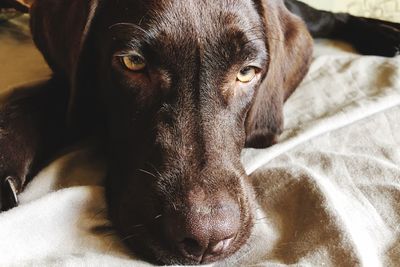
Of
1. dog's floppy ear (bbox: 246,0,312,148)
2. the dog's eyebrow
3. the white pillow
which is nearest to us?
the dog's eyebrow

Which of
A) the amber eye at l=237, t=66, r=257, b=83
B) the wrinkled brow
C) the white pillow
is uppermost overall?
the wrinkled brow

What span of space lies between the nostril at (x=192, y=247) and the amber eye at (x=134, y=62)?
43cm

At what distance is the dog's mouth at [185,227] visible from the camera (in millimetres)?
1066

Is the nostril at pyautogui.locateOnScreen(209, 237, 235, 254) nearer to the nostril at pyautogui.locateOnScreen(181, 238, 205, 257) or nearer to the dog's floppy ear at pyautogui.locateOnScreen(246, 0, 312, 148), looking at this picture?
the nostril at pyautogui.locateOnScreen(181, 238, 205, 257)

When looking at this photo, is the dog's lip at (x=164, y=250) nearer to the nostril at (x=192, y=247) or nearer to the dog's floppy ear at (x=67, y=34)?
the nostril at (x=192, y=247)

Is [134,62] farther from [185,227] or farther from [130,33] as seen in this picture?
[185,227]

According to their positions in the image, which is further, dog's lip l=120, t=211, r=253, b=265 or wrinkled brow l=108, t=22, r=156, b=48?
wrinkled brow l=108, t=22, r=156, b=48

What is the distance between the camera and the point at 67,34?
146cm

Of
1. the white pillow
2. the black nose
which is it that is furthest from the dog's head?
the white pillow

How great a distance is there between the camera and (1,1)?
91.7 inches

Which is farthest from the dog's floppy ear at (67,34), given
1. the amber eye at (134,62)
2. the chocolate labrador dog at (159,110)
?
the amber eye at (134,62)

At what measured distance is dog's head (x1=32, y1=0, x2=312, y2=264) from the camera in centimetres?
111

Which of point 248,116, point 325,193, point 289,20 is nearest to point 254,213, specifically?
point 325,193

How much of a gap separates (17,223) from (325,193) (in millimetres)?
648
